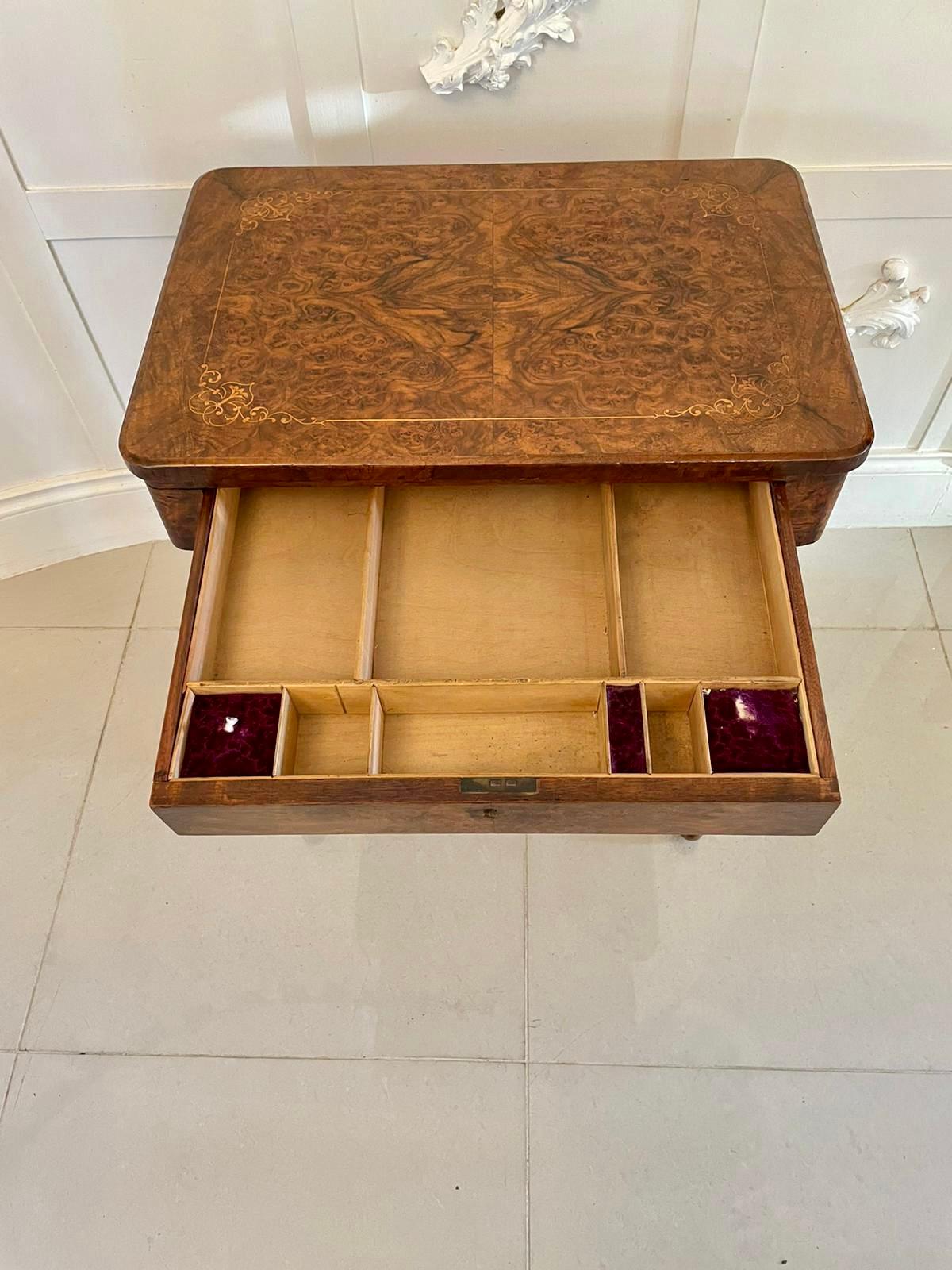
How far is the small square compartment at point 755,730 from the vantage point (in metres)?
0.89

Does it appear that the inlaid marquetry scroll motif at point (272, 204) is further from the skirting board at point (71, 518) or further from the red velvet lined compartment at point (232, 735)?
the skirting board at point (71, 518)

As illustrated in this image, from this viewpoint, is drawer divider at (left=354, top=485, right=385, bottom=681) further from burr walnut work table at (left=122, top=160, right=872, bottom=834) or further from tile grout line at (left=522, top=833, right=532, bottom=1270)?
tile grout line at (left=522, top=833, right=532, bottom=1270)

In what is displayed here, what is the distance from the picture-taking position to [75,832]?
59.0 inches

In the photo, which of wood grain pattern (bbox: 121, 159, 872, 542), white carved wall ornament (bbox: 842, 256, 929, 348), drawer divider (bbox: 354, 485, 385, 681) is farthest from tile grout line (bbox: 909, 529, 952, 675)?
drawer divider (bbox: 354, 485, 385, 681)

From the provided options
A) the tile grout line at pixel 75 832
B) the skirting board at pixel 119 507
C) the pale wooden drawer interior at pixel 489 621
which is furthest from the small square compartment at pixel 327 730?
the skirting board at pixel 119 507

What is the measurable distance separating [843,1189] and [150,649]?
4.84 ft

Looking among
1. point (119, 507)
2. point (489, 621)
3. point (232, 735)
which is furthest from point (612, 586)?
point (119, 507)

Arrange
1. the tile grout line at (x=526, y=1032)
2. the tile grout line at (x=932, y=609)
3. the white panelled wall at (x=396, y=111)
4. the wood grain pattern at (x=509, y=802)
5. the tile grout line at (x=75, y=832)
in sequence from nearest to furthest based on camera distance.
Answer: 1. the wood grain pattern at (x=509, y=802)
2. the white panelled wall at (x=396, y=111)
3. the tile grout line at (x=526, y=1032)
4. the tile grout line at (x=75, y=832)
5. the tile grout line at (x=932, y=609)

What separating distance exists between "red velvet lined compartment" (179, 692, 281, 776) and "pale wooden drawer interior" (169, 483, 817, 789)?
0.4 inches

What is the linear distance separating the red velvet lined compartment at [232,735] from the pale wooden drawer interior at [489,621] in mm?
11

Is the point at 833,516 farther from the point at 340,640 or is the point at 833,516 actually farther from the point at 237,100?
the point at 237,100

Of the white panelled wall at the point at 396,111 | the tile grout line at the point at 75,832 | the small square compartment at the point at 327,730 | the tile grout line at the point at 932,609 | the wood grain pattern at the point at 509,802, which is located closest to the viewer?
the wood grain pattern at the point at 509,802

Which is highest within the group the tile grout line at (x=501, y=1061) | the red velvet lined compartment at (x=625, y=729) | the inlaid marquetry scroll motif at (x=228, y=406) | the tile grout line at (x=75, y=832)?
the inlaid marquetry scroll motif at (x=228, y=406)

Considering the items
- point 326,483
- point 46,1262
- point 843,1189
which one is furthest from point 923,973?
point 46,1262
